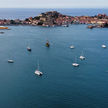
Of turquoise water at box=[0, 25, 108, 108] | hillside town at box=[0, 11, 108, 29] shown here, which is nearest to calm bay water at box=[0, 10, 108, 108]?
turquoise water at box=[0, 25, 108, 108]

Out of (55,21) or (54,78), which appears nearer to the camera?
(54,78)

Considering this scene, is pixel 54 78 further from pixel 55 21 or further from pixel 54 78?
pixel 55 21

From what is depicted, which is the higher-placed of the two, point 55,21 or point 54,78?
point 55,21

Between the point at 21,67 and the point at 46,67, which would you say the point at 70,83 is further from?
the point at 21,67

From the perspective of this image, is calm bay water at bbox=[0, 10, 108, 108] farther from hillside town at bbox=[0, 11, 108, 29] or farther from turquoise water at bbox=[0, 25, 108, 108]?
hillside town at bbox=[0, 11, 108, 29]

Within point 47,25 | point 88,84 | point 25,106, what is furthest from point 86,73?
point 47,25

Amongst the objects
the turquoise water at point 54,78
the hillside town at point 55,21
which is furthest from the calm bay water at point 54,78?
the hillside town at point 55,21

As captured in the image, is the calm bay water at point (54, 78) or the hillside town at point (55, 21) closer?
the calm bay water at point (54, 78)

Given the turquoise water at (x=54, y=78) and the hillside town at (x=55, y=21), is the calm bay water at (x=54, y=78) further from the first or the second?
the hillside town at (x=55, y=21)

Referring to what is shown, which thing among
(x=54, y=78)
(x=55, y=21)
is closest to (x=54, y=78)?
(x=54, y=78)
